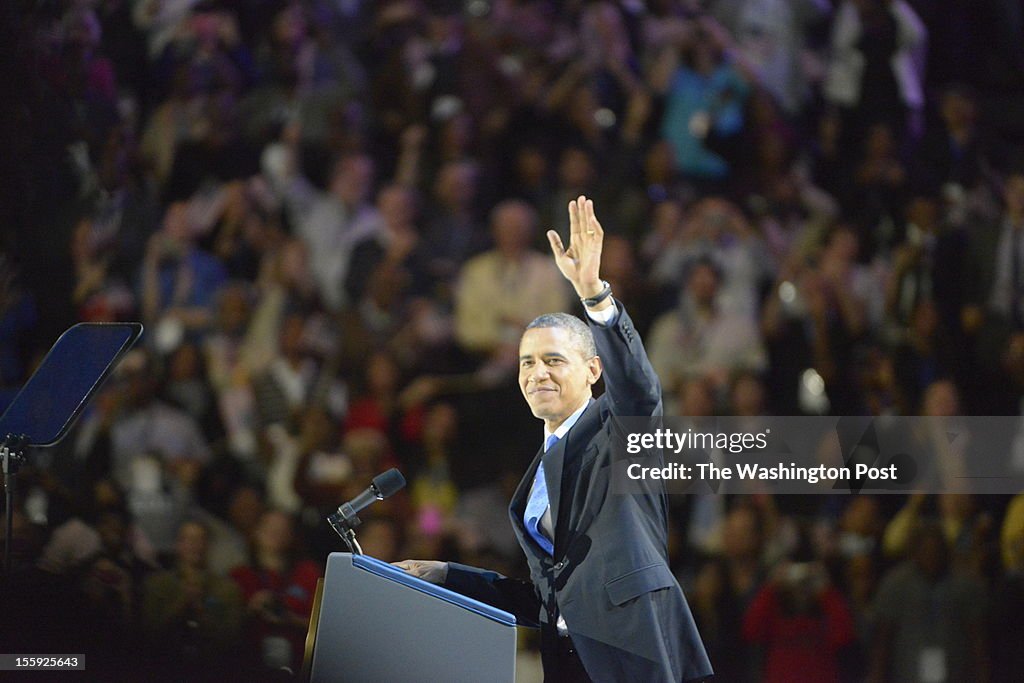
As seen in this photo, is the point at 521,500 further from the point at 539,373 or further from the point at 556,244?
the point at 556,244

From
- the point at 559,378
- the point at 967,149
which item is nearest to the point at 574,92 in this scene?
the point at 967,149

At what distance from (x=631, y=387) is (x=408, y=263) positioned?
5.70ft

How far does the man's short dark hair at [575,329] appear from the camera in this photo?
2820mm

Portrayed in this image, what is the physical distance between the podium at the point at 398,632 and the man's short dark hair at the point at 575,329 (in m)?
0.73

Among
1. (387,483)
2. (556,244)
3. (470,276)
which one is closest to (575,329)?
(556,244)

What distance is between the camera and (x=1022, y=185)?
13.5 feet

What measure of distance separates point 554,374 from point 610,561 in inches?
17.3

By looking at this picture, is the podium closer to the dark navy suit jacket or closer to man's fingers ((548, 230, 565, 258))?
the dark navy suit jacket

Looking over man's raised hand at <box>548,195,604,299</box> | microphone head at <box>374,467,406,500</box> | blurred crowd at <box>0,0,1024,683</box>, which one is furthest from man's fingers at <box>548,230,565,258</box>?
blurred crowd at <box>0,0,1024,683</box>

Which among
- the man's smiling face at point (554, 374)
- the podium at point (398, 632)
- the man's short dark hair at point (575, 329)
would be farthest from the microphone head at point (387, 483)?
the man's short dark hair at point (575, 329)

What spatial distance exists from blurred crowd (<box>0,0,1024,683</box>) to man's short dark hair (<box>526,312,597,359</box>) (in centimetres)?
117

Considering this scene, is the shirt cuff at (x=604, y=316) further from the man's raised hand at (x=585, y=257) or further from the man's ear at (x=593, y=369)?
the man's ear at (x=593, y=369)

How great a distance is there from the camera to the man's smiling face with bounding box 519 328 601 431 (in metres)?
2.76

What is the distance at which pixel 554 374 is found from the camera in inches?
109
